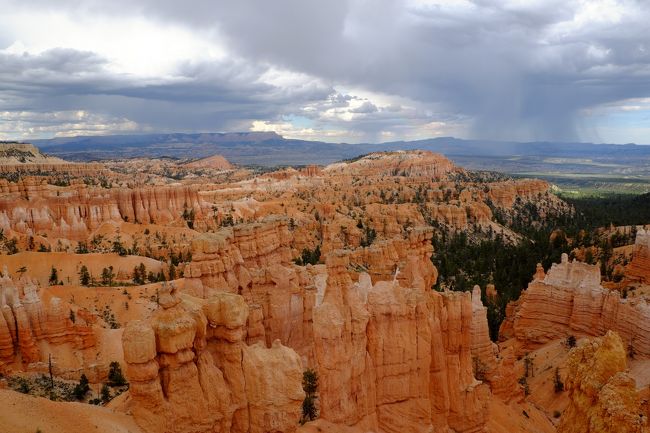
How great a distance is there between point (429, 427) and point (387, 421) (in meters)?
1.40

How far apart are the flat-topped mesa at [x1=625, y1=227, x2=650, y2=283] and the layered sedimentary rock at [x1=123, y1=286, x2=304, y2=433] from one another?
31.8 m

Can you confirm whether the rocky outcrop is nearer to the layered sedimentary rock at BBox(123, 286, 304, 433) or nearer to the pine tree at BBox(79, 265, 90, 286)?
the layered sedimentary rock at BBox(123, 286, 304, 433)

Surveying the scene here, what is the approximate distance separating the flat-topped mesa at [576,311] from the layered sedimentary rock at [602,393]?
1248cm

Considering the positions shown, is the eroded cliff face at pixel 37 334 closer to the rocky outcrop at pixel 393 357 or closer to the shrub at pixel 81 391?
the shrub at pixel 81 391

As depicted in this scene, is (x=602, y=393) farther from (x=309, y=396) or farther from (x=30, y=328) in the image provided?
(x=30, y=328)

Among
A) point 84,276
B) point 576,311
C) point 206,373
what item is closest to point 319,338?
point 206,373

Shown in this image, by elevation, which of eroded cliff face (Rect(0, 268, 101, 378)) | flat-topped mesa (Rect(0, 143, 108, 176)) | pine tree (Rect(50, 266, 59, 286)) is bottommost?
Result: pine tree (Rect(50, 266, 59, 286))

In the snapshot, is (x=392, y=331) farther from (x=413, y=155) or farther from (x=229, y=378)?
(x=413, y=155)

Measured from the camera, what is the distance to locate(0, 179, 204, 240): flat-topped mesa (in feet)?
183

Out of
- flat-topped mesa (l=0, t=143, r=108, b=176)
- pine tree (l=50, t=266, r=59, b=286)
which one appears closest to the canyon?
pine tree (l=50, t=266, r=59, b=286)

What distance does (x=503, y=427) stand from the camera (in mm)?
19094

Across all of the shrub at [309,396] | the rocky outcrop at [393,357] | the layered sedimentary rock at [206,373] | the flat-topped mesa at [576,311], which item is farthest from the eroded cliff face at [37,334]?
the flat-topped mesa at [576,311]

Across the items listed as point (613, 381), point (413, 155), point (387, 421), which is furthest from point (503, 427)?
point (413, 155)

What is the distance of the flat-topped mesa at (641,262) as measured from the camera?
115 ft
